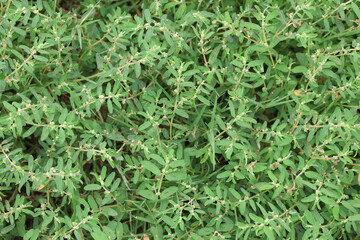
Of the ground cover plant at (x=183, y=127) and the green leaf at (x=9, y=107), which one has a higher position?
the green leaf at (x=9, y=107)

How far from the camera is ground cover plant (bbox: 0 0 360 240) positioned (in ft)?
9.88

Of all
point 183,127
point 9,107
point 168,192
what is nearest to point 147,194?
point 168,192

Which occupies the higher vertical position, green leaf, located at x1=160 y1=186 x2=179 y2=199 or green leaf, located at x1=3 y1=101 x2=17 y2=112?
green leaf, located at x1=3 y1=101 x2=17 y2=112

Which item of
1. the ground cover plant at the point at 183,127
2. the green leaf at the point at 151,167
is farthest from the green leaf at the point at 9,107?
the green leaf at the point at 151,167

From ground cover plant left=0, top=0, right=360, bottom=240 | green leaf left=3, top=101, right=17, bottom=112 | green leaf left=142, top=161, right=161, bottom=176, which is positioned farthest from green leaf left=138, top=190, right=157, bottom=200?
green leaf left=3, top=101, right=17, bottom=112

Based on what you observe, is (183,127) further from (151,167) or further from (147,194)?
(147,194)

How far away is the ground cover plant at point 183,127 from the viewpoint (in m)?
3.01

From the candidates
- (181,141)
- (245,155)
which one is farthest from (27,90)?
(245,155)

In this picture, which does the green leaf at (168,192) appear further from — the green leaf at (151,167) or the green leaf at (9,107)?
the green leaf at (9,107)

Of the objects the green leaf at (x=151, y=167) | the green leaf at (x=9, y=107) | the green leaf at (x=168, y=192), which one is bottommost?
the green leaf at (x=168, y=192)

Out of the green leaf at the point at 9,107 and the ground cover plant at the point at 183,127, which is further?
the ground cover plant at the point at 183,127

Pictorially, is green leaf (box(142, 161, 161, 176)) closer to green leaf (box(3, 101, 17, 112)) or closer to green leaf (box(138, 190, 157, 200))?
green leaf (box(138, 190, 157, 200))

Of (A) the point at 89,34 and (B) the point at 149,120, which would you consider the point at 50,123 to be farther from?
(A) the point at 89,34

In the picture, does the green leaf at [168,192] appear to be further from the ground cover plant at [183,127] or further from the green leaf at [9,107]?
the green leaf at [9,107]
